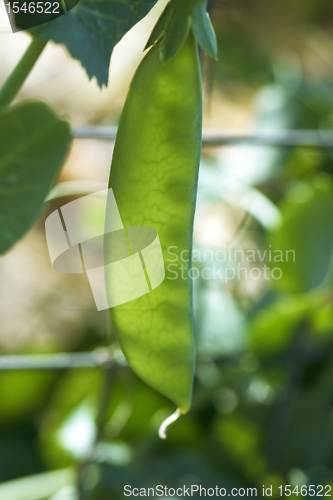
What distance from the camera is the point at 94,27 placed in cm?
17

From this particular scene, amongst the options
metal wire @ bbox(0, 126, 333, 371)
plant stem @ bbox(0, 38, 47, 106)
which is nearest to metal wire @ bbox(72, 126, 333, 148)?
metal wire @ bbox(0, 126, 333, 371)

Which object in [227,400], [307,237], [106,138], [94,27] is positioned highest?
[94,27]

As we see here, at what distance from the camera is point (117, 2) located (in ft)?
0.54

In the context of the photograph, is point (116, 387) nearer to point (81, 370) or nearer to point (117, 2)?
point (81, 370)

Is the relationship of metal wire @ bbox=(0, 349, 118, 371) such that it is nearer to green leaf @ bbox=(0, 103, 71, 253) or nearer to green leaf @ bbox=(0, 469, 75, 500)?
green leaf @ bbox=(0, 469, 75, 500)

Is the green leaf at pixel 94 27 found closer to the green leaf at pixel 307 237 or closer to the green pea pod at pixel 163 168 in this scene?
the green pea pod at pixel 163 168

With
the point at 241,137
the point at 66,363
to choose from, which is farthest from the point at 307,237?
the point at 66,363

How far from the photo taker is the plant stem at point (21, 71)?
0.54 feet

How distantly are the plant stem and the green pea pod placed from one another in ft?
0.11

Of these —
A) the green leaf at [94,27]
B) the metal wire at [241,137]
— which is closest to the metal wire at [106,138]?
the metal wire at [241,137]

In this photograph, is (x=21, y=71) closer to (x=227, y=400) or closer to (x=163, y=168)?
(x=163, y=168)

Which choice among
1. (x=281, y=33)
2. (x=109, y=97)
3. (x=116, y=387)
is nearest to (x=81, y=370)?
(x=116, y=387)

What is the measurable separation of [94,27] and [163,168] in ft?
0.17

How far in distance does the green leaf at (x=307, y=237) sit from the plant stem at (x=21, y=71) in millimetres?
294
